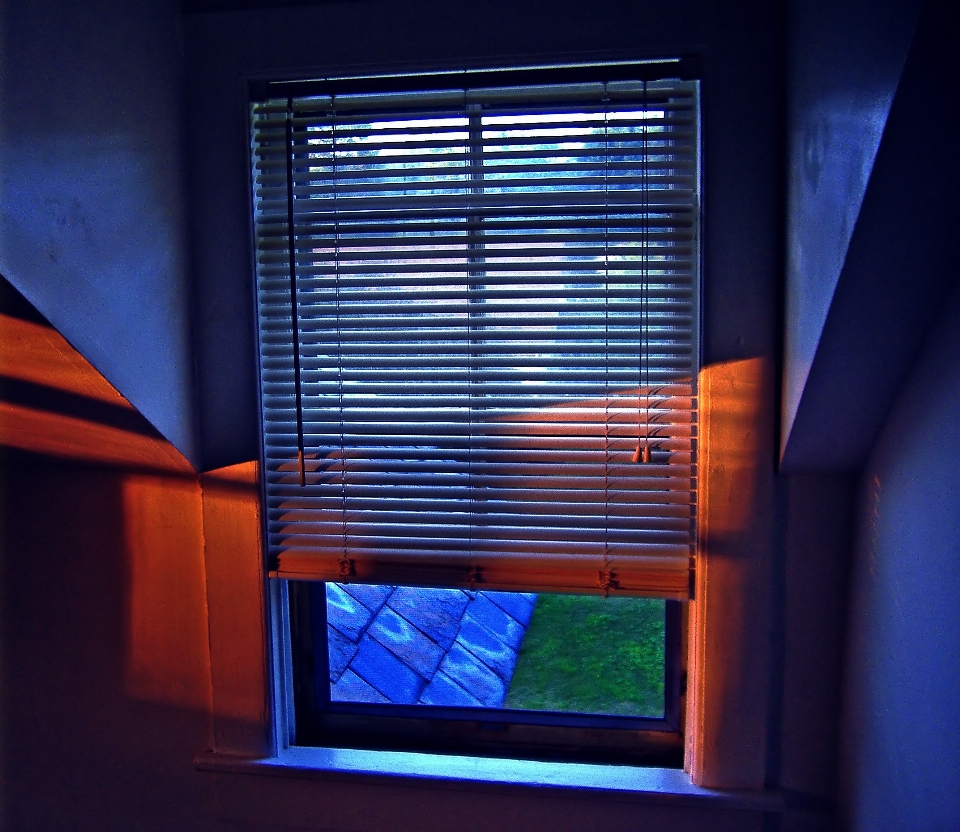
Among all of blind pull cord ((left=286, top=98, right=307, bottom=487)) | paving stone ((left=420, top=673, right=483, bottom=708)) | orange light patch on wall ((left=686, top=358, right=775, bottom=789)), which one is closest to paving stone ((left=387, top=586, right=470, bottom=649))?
paving stone ((left=420, top=673, right=483, bottom=708))

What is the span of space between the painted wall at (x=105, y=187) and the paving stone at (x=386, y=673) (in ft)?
2.40

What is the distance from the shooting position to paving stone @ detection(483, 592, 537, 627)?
83.4 inches

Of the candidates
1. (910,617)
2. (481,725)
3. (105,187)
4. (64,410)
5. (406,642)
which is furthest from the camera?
(406,642)

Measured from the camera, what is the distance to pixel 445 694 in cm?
212

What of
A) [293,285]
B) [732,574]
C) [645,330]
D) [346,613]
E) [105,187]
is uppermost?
[105,187]

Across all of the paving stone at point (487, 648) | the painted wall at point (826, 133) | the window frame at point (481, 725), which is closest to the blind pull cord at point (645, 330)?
the painted wall at point (826, 133)

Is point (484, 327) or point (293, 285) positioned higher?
point (293, 285)

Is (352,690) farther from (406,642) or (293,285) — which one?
(293,285)

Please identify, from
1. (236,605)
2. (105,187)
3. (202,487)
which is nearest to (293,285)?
(105,187)

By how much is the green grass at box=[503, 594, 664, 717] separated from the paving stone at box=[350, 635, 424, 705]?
0.27 meters

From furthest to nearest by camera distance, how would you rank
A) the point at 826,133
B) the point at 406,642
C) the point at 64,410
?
the point at 406,642
the point at 64,410
the point at 826,133

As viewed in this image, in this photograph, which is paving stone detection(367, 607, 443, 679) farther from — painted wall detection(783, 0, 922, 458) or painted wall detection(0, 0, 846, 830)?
painted wall detection(783, 0, 922, 458)

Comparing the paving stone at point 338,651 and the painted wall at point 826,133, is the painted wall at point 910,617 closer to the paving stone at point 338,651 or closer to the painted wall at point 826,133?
the painted wall at point 826,133

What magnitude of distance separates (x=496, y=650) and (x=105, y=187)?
1494 millimetres
